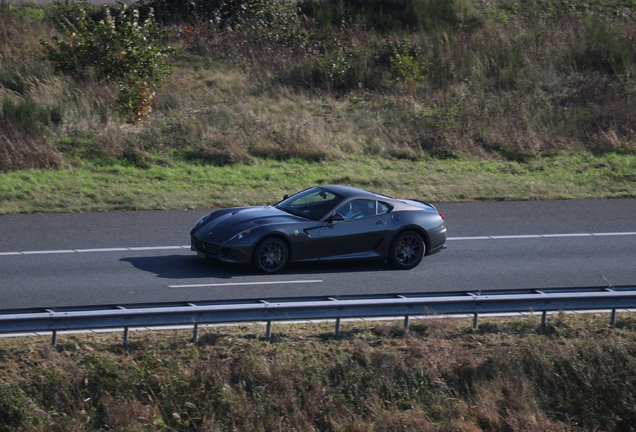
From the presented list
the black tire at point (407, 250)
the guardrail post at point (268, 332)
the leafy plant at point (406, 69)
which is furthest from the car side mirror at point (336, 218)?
the leafy plant at point (406, 69)

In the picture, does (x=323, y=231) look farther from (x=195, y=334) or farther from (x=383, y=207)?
(x=195, y=334)

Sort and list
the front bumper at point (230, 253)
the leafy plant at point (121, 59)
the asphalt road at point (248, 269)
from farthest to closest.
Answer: the leafy plant at point (121, 59)
the front bumper at point (230, 253)
the asphalt road at point (248, 269)

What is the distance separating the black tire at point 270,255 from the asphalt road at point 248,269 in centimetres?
19

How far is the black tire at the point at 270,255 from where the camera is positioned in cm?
1105

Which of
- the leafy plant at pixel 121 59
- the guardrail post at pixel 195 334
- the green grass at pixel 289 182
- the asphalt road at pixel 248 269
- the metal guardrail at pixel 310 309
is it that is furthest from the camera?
the leafy plant at pixel 121 59

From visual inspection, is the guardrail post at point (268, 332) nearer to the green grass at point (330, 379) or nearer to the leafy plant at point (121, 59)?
the green grass at point (330, 379)

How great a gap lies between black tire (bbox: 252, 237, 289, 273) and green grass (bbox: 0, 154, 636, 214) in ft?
15.7

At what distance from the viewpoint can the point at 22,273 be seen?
10883 millimetres

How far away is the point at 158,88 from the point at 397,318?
50.5 feet

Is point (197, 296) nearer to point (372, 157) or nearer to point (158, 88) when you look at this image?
point (372, 157)

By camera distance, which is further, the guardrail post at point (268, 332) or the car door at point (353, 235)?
the car door at point (353, 235)

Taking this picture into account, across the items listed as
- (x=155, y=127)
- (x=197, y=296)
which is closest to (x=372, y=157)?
(x=155, y=127)

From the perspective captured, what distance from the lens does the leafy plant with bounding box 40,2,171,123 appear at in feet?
67.9

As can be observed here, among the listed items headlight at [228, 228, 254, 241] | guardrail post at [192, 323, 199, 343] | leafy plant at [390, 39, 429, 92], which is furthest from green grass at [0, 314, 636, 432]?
leafy plant at [390, 39, 429, 92]
